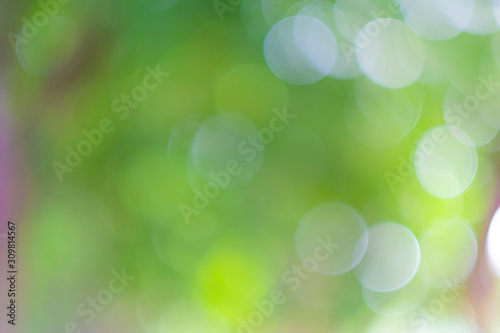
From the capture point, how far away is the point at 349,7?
582 millimetres

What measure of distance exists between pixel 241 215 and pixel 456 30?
0.37 m

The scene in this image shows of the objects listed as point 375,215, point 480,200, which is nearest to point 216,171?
point 375,215

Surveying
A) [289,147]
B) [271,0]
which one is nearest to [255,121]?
[289,147]

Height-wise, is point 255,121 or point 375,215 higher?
point 255,121

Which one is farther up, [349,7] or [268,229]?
[349,7]

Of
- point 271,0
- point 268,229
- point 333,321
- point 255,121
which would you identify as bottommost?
point 333,321

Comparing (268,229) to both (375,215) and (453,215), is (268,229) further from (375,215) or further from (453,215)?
(453,215)

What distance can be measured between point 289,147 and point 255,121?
5 cm

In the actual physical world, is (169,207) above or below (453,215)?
above

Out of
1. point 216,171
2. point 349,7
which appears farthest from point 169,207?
point 349,7

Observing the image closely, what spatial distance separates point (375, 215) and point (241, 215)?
17 cm

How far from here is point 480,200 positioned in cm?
59

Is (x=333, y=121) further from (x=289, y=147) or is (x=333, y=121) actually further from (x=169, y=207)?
(x=169, y=207)

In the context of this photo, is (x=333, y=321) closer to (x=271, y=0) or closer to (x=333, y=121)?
(x=333, y=121)
